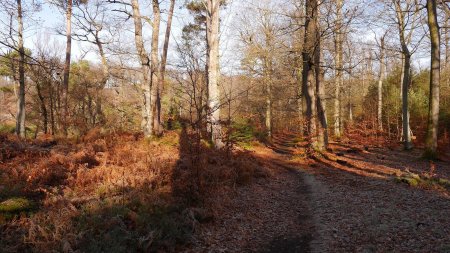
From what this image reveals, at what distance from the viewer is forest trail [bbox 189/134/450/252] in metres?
5.50

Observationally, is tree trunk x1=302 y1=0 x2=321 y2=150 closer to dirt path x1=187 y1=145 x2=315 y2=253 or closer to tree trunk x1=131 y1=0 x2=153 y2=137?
dirt path x1=187 y1=145 x2=315 y2=253

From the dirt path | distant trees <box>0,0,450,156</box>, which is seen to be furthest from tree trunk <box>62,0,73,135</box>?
the dirt path

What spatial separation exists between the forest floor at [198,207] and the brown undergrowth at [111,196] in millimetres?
22

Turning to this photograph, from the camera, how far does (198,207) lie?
21.7ft

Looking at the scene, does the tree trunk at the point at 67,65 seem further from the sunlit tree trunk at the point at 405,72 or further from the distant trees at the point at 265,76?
the sunlit tree trunk at the point at 405,72

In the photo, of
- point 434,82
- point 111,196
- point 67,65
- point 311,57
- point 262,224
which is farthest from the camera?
point 67,65

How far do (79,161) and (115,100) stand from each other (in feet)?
69.5

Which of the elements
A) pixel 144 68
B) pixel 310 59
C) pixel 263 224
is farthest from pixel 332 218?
pixel 144 68

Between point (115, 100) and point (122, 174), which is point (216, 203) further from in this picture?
point (115, 100)

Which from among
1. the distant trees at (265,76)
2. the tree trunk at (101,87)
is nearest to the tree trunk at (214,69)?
the distant trees at (265,76)

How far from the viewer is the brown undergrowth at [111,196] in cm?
479

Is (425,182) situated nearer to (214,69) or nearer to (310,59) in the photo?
(310,59)

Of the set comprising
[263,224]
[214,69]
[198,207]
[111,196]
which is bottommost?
[263,224]

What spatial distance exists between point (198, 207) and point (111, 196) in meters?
1.83
